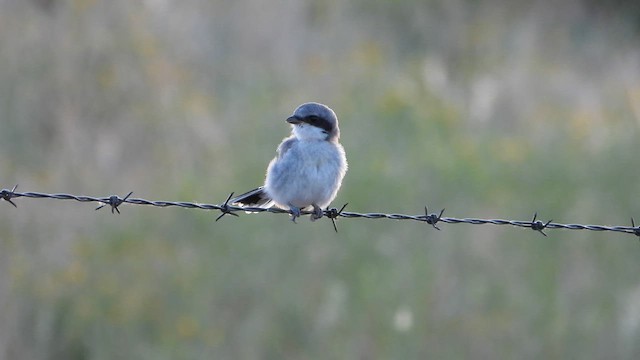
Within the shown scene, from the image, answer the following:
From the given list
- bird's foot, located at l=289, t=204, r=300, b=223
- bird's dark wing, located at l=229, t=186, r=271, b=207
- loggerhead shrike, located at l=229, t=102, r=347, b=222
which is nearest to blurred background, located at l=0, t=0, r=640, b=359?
bird's dark wing, located at l=229, t=186, r=271, b=207

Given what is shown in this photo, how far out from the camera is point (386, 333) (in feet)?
24.1

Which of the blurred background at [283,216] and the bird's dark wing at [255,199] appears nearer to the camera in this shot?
the bird's dark wing at [255,199]

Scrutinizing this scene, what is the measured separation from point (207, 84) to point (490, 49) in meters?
4.10

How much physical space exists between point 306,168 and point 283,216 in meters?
1.85

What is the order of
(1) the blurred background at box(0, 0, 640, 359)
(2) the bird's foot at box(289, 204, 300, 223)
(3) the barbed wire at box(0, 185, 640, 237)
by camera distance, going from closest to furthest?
(3) the barbed wire at box(0, 185, 640, 237)
(2) the bird's foot at box(289, 204, 300, 223)
(1) the blurred background at box(0, 0, 640, 359)

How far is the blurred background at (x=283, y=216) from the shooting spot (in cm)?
746

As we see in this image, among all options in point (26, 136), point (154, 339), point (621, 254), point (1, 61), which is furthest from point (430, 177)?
point (1, 61)

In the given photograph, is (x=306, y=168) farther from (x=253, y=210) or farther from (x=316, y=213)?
(x=253, y=210)

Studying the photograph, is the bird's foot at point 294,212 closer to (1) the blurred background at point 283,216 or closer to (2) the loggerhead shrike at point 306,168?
(2) the loggerhead shrike at point 306,168

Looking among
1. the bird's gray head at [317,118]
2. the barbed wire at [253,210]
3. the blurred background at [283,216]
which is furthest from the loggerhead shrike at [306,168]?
the blurred background at [283,216]

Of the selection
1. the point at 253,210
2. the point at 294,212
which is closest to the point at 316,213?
the point at 294,212

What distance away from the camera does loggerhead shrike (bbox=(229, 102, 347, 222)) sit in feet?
19.4

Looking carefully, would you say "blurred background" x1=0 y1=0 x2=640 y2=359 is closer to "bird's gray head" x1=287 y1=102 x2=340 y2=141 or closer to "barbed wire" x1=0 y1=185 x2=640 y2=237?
"bird's gray head" x1=287 y1=102 x2=340 y2=141

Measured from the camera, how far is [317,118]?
621 cm
